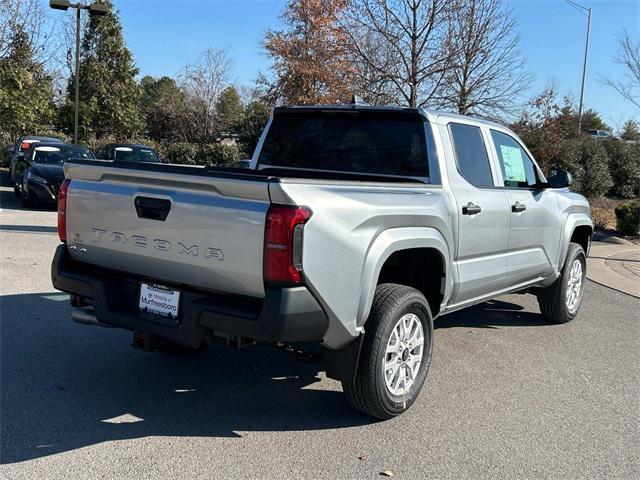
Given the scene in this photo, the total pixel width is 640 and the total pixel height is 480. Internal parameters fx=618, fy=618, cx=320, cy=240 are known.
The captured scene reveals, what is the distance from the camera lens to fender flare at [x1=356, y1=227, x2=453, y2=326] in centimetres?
359

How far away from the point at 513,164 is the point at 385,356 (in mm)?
2777

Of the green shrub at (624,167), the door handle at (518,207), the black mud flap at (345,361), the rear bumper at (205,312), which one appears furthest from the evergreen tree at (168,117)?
the black mud flap at (345,361)

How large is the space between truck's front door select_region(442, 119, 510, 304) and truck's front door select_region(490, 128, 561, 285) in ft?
0.61

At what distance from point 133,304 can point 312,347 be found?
1.13m

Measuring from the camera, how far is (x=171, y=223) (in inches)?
138

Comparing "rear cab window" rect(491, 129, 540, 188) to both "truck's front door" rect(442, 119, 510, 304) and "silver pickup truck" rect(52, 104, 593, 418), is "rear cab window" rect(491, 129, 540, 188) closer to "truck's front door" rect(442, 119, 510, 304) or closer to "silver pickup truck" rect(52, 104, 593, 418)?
"silver pickup truck" rect(52, 104, 593, 418)

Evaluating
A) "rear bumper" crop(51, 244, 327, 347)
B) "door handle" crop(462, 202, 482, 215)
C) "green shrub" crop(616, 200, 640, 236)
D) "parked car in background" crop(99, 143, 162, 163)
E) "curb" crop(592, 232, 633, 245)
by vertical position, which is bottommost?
"curb" crop(592, 232, 633, 245)

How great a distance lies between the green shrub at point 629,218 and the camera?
13.9 meters

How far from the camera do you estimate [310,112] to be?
5125 millimetres

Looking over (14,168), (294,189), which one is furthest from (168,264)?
(14,168)

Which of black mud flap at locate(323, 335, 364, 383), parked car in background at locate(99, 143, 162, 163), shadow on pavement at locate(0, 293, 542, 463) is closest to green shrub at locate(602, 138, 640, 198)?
parked car in background at locate(99, 143, 162, 163)

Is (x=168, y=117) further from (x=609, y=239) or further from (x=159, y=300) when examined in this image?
(x=159, y=300)

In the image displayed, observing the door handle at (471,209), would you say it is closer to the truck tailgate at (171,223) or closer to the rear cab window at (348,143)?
the rear cab window at (348,143)

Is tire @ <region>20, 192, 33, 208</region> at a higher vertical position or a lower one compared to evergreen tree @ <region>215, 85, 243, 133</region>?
lower
